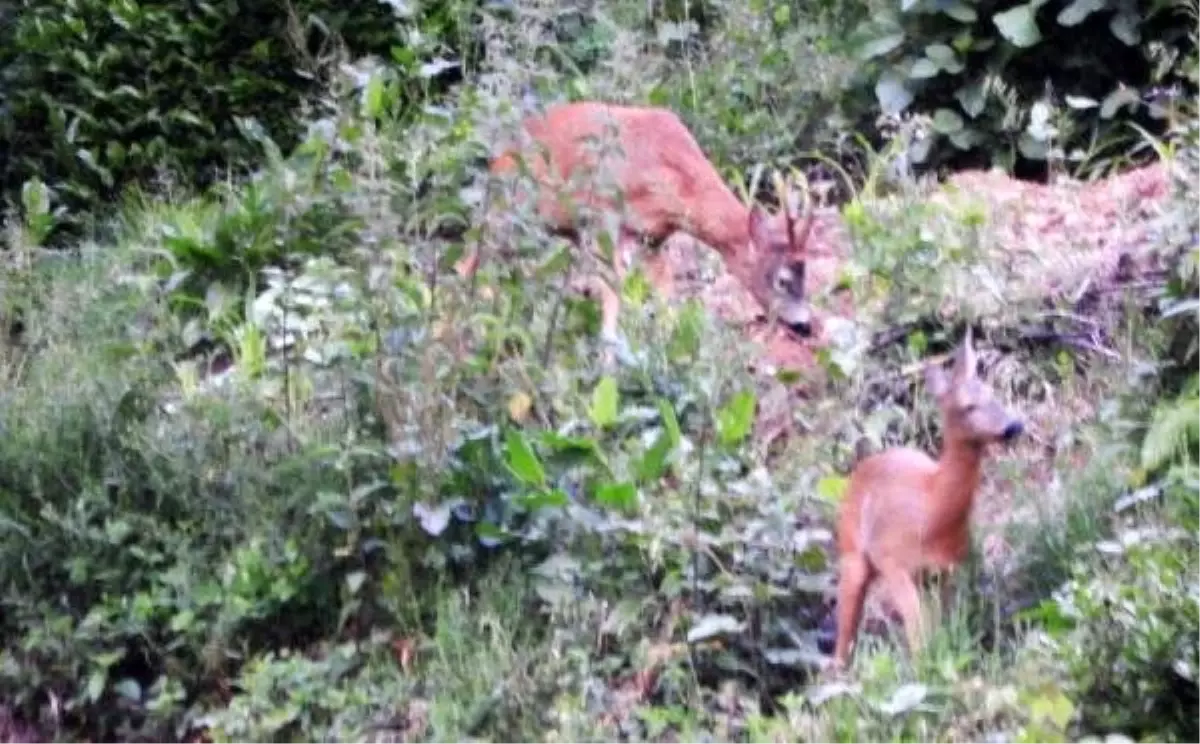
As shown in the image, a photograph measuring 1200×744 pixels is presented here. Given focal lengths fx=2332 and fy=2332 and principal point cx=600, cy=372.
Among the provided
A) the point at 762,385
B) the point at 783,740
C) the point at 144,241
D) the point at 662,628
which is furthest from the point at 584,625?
the point at 144,241

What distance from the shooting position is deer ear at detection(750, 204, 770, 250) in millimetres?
8359

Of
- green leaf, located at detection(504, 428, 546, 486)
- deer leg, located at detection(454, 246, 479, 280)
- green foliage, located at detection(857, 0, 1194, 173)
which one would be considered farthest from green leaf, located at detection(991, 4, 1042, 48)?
green leaf, located at detection(504, 428, 546, 486)

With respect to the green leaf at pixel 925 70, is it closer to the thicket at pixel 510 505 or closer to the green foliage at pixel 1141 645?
the thicket at pixel 510 505

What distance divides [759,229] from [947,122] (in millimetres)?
1704

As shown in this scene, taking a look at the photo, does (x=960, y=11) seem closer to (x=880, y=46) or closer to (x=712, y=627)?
(x=880, y=46)

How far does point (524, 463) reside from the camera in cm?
650

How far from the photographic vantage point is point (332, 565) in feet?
22.2

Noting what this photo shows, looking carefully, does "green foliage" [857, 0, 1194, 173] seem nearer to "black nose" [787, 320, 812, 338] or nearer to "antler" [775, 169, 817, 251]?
"antler" [775, 169, 817, 251]

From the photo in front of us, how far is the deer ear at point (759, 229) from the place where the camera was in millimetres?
8359

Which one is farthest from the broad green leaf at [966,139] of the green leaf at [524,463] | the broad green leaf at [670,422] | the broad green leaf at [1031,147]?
the green leaf at [524,463]

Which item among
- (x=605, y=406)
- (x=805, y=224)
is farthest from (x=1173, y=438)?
(x=805, y=224)

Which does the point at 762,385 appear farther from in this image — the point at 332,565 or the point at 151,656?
the point at 151,656

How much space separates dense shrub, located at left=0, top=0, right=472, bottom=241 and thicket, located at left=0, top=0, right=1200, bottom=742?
212 cm

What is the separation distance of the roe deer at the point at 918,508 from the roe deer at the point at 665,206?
1786 mm
